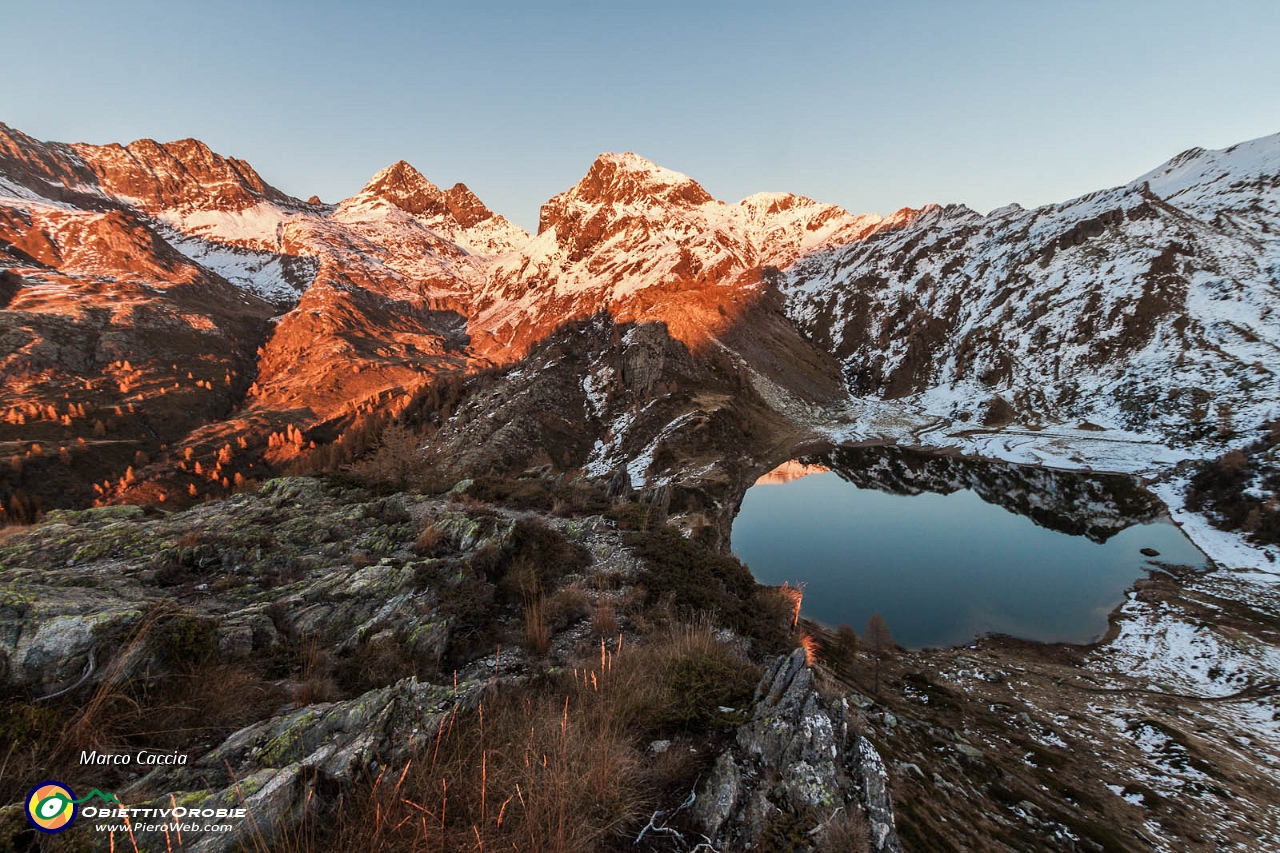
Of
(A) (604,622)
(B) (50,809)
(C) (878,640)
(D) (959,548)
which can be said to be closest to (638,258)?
(D) (959,548)

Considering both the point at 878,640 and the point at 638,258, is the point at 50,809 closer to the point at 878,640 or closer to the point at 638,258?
the point at 878,640

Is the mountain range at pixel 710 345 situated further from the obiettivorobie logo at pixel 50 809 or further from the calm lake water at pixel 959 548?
the obiettivorobie logo at pixel 50 809

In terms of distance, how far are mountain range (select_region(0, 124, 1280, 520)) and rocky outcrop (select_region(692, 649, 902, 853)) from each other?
40598mm

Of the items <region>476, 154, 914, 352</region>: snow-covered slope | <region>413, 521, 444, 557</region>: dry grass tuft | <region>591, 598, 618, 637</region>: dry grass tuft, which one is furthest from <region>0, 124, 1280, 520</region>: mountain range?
<region>591, 598, 618, 637</region>: dry grass tuft

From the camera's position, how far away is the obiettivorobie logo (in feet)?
8.57

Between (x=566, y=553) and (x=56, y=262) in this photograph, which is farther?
(x=56, y=262)

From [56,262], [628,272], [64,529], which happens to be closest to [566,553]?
[64,529]

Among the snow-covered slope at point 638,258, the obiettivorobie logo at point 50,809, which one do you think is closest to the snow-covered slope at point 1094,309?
the snow-covered slope at point 638,258

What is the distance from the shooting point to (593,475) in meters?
47.6

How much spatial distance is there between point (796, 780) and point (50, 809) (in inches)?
195

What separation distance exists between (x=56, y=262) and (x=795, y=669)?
242 meters

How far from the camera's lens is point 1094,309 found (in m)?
75.2

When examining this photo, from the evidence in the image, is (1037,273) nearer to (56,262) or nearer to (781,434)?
(781,434)

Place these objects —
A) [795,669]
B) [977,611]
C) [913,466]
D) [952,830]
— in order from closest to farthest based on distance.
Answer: [795,669], [952,830], [977,611], [913,466]
